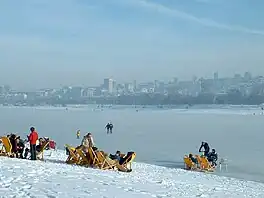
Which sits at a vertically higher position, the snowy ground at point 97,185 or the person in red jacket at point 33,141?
the person in red jacket at point 33,141

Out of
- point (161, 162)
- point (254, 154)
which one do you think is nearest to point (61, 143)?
point (161, 162)

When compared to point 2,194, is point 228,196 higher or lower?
lower

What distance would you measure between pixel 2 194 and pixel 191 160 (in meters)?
10.0

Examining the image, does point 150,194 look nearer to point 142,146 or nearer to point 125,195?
point 125,195

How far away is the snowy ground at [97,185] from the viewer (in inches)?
314

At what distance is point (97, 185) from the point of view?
29.9 feet

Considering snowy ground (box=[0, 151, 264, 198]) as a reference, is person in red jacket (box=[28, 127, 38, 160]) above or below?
above

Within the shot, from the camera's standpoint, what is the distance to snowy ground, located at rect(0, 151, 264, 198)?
26.2ft

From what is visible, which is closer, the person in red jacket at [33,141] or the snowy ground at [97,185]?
the snowy ground at [97,185]

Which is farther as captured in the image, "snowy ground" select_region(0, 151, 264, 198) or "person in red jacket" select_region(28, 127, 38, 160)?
"person in red jacket" select_region(28, 127, 38, 160)

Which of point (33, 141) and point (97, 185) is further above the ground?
point (33, 141)

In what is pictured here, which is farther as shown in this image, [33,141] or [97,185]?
[33,141]

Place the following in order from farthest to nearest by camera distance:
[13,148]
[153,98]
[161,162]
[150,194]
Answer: [153,98]
[161,162]
[13,148]
[150,194]

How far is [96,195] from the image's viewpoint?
7.97 metres
